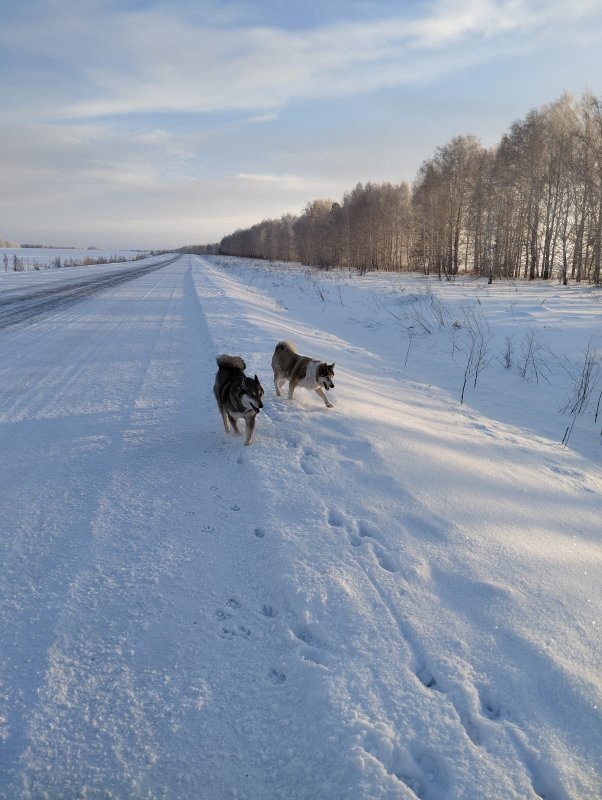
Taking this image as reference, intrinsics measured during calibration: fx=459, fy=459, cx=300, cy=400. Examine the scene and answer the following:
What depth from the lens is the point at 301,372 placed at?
6.43 metres

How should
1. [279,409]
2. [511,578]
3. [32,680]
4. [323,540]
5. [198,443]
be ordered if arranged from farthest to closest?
[279,409], [198,443], [323,540], [511,578], [32,680]

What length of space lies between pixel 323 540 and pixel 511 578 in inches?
53.0

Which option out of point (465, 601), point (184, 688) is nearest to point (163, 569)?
point (184, 688)

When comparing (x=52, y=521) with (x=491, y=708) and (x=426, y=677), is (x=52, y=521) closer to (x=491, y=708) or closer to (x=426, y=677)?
(x=426, y=677)

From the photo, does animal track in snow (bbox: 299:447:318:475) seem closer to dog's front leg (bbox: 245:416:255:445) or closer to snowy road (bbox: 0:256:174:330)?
dog's front leg (bbox: 245:416:255:445)

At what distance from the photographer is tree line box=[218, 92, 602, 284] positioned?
2752cm

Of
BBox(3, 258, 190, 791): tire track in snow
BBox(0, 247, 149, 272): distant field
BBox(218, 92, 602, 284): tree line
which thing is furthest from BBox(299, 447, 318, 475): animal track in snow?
BBox(0, 247, 149, 272): distant field

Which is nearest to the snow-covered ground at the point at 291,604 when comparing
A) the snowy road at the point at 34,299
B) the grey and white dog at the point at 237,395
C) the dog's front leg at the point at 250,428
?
the dog's front leg at the point at 250,428

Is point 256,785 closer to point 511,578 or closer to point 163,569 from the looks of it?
point 163,569

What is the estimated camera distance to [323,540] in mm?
3475

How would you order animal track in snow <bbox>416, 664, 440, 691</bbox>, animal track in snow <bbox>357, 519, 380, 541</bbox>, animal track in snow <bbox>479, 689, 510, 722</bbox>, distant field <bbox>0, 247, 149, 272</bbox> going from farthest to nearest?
1. distant field <bbox>0, 247, 149, 272</bbox>
2. animal track in snow <bbox>357, 519, 380, 541</bbox>
3. animal track in snow <bbox>416, 664, 440, 691</bbox>
4. animal track in snow <bbox>479, 689, 510, 722</bbox>

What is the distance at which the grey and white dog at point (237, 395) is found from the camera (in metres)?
4.89

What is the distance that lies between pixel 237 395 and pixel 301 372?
164 centimetres

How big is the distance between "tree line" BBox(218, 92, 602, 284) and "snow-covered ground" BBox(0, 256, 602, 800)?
26.6 meters
